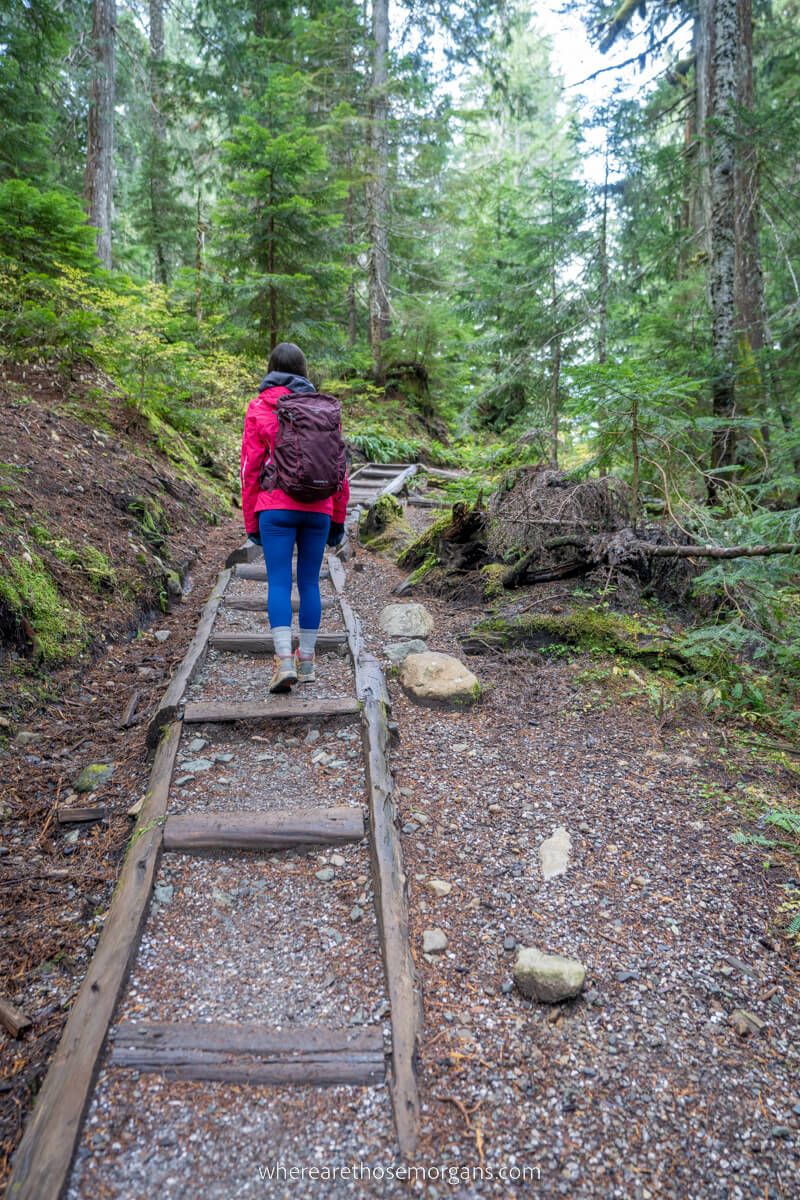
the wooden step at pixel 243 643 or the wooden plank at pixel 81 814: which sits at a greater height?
the wooden step at pixel 243 643

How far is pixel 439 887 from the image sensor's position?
2.78 meters

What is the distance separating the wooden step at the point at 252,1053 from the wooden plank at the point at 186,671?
1840 millimetres

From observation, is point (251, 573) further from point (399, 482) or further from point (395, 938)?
point (399, 482)

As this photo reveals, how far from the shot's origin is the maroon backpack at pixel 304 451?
380 centimetres

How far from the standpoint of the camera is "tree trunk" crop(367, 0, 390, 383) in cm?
1576

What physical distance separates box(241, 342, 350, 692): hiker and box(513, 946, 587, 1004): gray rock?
230 centimetres

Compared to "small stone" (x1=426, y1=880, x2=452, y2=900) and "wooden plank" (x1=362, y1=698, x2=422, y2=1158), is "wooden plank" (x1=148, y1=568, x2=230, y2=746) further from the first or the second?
"small stone" (x1=426, y1=880, x2=452, y2=900)

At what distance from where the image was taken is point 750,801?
10.8ft

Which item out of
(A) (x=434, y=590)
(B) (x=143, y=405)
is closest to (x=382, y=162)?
(B) (x=143, y=405)

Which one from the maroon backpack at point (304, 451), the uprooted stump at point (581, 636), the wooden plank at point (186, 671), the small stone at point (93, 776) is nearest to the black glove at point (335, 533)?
the maroon backpack at point (304, 451)

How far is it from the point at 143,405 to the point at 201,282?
5.09 meters

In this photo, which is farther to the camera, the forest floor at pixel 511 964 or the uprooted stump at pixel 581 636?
the uprooted stump at pixel 581 636

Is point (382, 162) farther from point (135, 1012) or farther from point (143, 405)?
point (135, 1012)

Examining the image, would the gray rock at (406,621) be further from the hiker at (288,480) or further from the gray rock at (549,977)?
the gray rock at (549,977)
